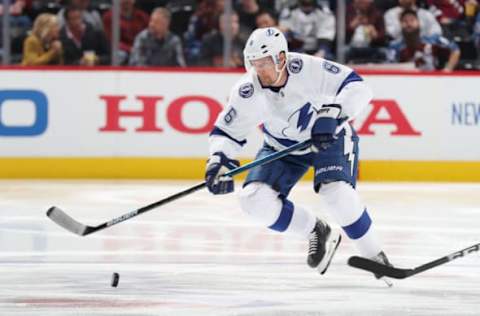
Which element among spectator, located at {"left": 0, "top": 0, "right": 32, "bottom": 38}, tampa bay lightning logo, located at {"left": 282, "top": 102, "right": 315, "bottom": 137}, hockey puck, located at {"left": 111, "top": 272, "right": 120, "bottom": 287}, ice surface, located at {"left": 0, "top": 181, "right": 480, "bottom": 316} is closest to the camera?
ice surface, located at {"left": 0, "top": 181, "right": 480, "bottom": 316}

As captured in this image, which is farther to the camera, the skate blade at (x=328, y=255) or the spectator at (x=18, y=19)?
the spectator at (x=18, y=19)

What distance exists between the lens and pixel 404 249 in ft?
20.2

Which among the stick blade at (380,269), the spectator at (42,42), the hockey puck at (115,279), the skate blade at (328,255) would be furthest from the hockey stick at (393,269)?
the spectator at (42,42)

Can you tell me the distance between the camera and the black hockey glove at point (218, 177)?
493cm

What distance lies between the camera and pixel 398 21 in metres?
9.84

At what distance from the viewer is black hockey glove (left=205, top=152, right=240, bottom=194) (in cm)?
493

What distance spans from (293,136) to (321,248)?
1.51ft

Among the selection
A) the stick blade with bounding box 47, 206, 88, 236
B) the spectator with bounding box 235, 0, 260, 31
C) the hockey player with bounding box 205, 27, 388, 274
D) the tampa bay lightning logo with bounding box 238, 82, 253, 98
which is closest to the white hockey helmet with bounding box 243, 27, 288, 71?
the hockey player with bounding box 205, 27, 388, 274

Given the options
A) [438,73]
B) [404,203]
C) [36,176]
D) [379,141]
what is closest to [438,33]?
[438,73]

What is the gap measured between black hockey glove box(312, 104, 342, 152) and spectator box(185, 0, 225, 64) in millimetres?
4994

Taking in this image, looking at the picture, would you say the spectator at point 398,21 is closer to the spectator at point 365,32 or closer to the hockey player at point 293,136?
the spectator at point 365,32

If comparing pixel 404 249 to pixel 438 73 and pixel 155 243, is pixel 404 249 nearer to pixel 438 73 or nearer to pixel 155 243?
pixel 155 243

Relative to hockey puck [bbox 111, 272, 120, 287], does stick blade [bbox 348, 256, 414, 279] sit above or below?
above

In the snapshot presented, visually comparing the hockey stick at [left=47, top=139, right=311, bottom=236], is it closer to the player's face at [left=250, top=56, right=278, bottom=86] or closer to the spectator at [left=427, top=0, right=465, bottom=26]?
the player's face at [left=250, top=56, right=278, bottom=86]
